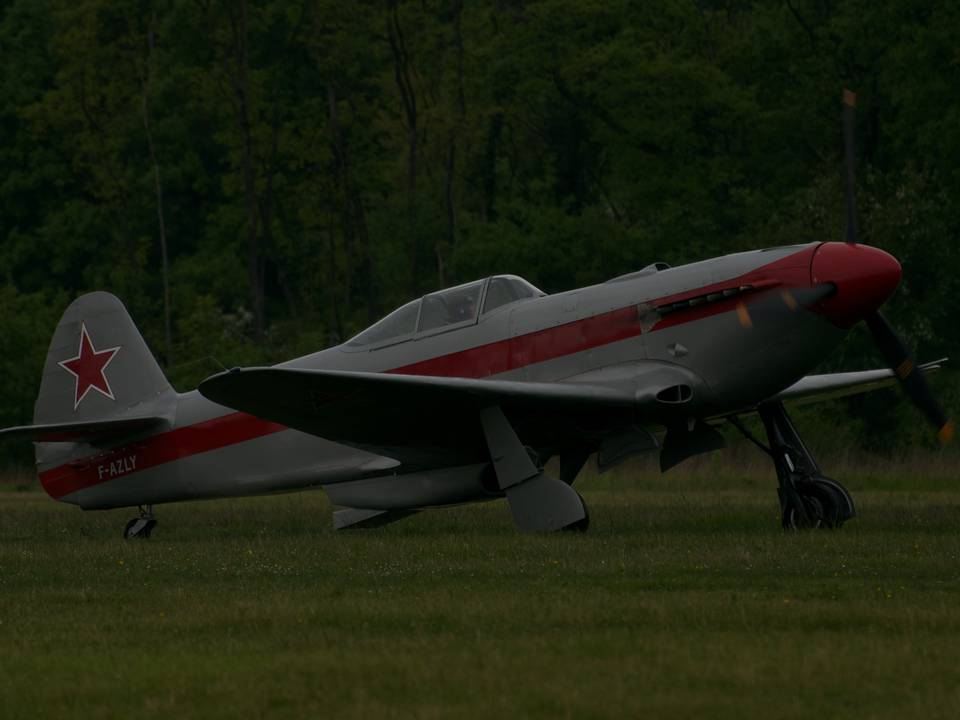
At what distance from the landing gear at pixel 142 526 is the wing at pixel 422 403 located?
107 inches

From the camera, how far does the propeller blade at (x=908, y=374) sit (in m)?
14.2

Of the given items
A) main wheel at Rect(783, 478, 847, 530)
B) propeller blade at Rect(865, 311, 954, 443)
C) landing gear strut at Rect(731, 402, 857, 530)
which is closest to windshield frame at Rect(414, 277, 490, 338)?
landing gear strut at Rect(731, 402, 857, 530)

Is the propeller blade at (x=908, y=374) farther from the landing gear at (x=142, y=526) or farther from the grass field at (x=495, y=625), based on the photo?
the landing gear at (x=142, y=526)

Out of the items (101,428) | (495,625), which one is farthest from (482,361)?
(495,625)

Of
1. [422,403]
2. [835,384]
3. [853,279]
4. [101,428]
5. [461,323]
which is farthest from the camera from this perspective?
[835,384]

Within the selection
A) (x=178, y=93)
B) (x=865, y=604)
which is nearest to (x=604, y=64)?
(x=178, y=93)

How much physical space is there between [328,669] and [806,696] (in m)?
2.02

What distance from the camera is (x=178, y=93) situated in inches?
2115

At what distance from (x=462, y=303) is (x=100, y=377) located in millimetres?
4100

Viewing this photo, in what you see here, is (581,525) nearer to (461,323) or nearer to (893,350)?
(461,323)

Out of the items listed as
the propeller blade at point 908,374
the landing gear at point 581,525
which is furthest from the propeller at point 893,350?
the landing gear at point 581,525

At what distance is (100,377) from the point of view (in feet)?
55.6

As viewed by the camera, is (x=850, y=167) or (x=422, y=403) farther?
(x=850, y=167)


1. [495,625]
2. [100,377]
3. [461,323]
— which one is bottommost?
[100,377]
